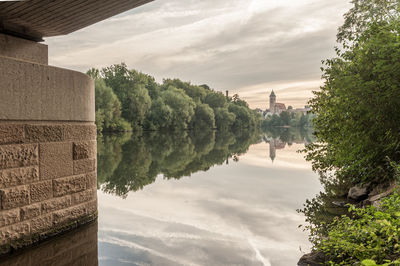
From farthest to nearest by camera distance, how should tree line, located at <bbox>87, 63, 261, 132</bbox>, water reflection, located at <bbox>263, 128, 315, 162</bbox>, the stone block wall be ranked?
tree line, located at <bbox>87, 63, 261, 132</bbox> < water reflection, located at <bbox>263, 128, 315, 162</bbox> < the stone block wall

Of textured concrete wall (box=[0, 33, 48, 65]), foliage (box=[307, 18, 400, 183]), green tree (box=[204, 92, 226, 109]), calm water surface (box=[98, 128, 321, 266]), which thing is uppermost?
green tree (box=[204, 92, 226, 109])

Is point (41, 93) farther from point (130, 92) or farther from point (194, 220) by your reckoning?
Result: point (130, 92)

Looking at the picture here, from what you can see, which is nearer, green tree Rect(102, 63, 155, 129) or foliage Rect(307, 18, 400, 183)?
foliage Rect(307, 18, 400, 183)

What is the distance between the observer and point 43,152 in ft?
16.4

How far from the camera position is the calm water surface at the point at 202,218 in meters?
5.36

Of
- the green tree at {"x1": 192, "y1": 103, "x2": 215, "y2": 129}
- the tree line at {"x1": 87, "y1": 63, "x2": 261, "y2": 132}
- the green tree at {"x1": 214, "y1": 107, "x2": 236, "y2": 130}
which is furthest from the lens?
the green tree at {"x1": 214, "y1": 107, "x2": 236, "y2": 130}

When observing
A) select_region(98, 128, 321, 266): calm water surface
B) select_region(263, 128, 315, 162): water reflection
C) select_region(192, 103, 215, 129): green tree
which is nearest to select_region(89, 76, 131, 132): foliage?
A: select_region(263, 128, 315, 162): water reflection

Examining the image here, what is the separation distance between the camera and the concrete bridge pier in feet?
14.7

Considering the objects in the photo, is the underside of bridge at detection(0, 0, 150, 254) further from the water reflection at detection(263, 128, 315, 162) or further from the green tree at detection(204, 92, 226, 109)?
the green tree at detection(204, 92, 226, 109)

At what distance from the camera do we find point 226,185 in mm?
12258

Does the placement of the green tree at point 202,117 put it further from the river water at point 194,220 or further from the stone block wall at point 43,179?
the stone block wall at point 43,179

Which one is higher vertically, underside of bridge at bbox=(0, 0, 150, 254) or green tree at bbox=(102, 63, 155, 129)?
green tree at bbox=(102, 63, 155, 129)

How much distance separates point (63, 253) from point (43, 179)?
1.21 m

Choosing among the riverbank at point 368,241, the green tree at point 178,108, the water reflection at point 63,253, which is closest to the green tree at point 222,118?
the green tree at point 178,108
